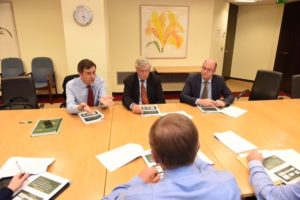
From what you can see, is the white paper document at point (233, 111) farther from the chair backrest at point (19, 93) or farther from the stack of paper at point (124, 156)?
the chair backrest at point (19, 93)

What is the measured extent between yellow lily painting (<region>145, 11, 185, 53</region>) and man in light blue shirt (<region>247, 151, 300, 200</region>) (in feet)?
13.1

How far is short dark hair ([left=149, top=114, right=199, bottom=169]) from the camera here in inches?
30.8

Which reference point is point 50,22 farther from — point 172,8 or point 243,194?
point 243,194

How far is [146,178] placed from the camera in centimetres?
104

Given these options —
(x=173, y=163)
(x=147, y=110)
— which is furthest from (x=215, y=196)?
(x=147, y=110)

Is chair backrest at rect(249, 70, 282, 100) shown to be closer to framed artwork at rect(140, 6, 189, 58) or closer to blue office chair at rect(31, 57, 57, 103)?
framed artwork at rect(140, 6, 189, 58)

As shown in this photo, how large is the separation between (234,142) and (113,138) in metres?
0.92

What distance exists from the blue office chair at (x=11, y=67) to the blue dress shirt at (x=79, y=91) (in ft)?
9.72

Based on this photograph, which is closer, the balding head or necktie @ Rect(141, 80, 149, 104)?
the balding head

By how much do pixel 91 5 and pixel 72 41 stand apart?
66cm

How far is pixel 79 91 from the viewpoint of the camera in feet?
7.85

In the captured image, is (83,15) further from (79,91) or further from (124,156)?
(124,156)

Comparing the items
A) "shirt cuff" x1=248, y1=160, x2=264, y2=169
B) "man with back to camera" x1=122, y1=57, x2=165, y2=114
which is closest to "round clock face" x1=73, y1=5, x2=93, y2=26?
"man with back to camera" x1=122, y1=57, x2=165, y2=114

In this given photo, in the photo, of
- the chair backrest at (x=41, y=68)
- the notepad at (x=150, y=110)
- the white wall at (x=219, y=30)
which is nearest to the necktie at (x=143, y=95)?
the notepad at (x=150, y=110)
